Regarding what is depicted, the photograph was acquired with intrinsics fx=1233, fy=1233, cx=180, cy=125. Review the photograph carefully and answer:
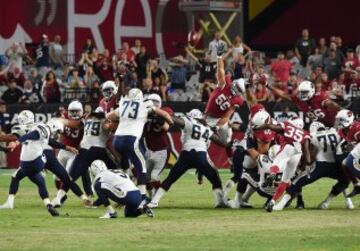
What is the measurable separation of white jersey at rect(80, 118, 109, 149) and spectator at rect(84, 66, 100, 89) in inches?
489

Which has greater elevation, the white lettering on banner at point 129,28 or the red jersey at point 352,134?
the white lettering on banner at point 129,28

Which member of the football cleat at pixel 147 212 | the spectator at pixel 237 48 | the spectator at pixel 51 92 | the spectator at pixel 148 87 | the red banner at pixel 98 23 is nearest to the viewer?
the football cleat at pixel 147 212

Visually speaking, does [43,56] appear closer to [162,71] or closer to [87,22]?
[87,22]

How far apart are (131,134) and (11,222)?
2.84 m

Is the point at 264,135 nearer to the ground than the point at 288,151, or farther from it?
farther from it

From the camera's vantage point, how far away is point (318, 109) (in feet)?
71.0

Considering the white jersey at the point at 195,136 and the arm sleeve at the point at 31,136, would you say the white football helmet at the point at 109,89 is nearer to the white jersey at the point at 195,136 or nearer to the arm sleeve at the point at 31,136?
the white jersey at the point at 195,136

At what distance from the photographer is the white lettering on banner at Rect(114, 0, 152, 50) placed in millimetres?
38594

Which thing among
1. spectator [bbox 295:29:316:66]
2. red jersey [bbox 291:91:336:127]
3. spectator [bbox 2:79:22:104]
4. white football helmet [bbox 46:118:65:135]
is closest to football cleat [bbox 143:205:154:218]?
white football helmet [bbox 46:118:65:135]

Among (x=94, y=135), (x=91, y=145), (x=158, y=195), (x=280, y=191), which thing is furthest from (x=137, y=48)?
(x=280, y=191)

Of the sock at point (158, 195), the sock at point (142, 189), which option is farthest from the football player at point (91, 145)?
the sock at point (142, 189)

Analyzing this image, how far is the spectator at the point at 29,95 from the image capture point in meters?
32.9

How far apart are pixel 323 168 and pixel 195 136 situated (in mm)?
2207

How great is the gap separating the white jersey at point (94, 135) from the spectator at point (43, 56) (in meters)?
14.0
